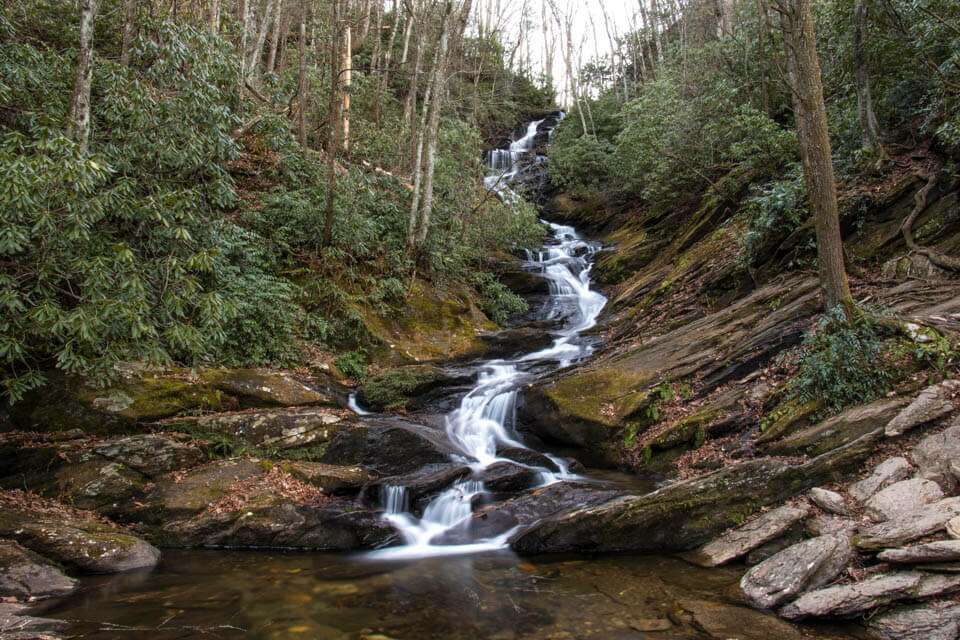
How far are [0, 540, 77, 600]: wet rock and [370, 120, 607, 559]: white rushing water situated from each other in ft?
11.2

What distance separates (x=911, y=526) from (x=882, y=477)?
1006mm

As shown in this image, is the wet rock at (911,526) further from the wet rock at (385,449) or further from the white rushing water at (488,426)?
the wet rock at (385,449)

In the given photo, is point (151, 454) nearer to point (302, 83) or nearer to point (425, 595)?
point (425, 595)

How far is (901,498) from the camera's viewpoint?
17.2 ft

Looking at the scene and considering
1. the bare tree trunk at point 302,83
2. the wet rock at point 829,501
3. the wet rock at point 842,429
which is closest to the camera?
the wet rock at point 829,501

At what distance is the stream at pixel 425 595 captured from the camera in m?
4.87

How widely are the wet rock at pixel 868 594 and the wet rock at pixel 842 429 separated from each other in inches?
84.4

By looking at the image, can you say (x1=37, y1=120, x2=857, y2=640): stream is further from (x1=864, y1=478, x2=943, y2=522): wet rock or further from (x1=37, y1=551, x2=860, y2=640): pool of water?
(x1=864, y1=478, x2=943, y2=522): wet rock

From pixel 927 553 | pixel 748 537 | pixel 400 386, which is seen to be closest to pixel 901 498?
pixel 927 553

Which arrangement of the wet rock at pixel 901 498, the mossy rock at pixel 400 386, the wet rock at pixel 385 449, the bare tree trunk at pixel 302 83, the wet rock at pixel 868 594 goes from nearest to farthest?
the wet rock at pixel 868 594, the wet rock at pixel 901 498, the wet rock at pixel 385 449, the mossy rock at pixel 400 386, the bare tree trunk at pixel 302 83

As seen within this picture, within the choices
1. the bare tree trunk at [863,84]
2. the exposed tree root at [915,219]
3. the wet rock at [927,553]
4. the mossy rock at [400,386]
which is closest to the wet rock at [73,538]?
the mossy rock at [400,386]

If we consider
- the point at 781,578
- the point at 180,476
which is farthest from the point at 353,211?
the point at 781,578

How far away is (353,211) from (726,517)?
437 inches

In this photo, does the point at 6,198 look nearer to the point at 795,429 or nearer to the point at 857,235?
the point at 795,429
